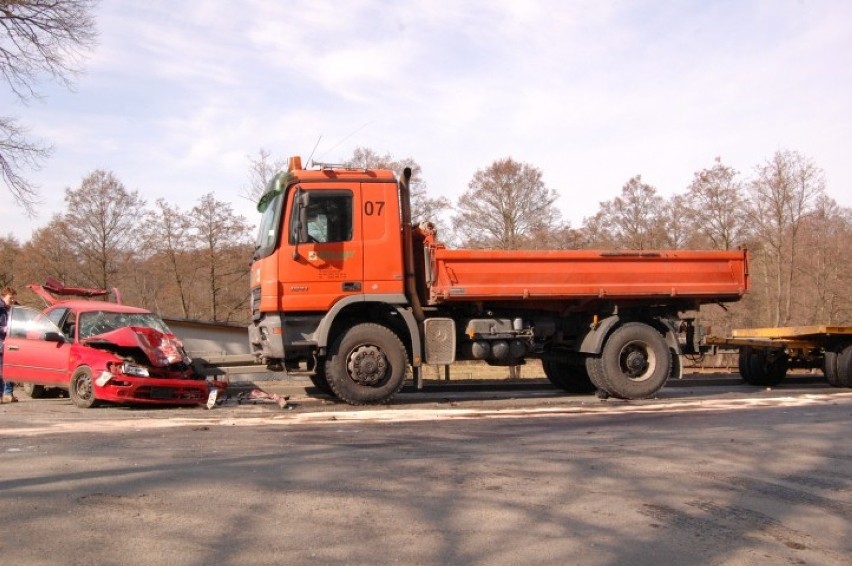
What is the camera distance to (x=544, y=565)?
4078mm

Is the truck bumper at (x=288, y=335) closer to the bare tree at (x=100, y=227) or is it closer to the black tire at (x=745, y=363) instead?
the black tire at (x=745, y=363)

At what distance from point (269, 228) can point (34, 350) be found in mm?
4045

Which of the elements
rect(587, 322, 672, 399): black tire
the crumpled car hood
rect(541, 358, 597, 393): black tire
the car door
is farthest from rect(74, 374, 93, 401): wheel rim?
rect(587, 322, 672, 399): black tire

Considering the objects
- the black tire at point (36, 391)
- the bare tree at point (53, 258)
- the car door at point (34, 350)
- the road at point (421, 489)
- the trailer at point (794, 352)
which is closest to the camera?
the road at point (421, 489)

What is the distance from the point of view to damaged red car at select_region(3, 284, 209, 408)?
10188 millimetres

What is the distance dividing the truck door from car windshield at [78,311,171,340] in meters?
2.65

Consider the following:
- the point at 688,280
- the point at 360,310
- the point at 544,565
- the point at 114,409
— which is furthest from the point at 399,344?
the point at 544,565

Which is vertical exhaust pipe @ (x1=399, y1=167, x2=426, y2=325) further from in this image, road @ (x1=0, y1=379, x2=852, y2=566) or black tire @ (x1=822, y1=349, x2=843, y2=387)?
black tire @ (x1=822, y1=349, x2=843, y2=387)

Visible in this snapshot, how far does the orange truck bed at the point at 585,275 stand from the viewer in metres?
10.9

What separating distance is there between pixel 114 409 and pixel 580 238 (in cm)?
3134

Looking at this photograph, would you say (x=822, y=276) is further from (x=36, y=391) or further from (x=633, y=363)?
(x=36, y=391)

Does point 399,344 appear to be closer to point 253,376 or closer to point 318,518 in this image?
point 253,376

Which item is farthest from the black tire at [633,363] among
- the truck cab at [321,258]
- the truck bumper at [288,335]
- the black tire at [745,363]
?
the truck bumper at [288,335]

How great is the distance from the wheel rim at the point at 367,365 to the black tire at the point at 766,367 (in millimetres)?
8554
